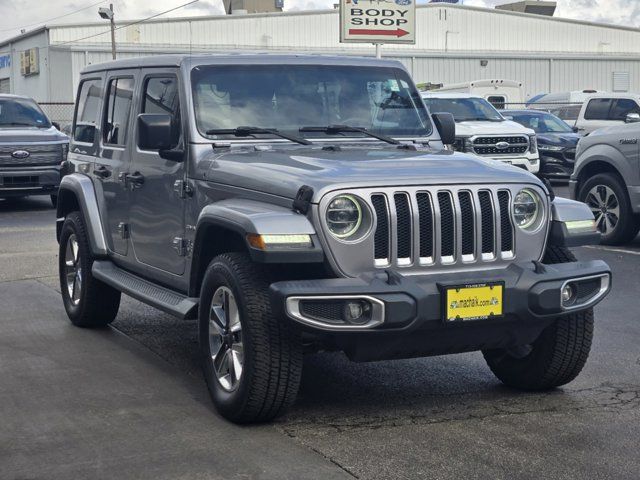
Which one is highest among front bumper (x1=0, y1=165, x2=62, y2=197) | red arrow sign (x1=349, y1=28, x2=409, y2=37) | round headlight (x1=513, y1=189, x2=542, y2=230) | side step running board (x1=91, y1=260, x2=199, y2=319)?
red arrow sign (x1=349, y1=28, x2=409, y2=37)

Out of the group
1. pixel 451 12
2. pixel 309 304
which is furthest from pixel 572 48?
pixel 309 304

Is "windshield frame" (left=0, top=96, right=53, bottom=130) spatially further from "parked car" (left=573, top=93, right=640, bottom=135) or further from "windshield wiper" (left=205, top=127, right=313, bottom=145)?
"windshield wiper" (left=205, top=127, right=313, bottom=145)

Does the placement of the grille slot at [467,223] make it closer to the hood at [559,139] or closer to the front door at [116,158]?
the front door at [116,158]

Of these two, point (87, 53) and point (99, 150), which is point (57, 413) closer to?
point (99, 150)

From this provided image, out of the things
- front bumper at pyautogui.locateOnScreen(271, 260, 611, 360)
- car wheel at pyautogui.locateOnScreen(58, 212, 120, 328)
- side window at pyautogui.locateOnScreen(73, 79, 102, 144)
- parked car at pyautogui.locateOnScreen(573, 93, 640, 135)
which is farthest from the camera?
parked car at pyautogui.locateOnScreen(573, 93, 640, 135)

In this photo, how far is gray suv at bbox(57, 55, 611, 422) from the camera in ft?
17.4

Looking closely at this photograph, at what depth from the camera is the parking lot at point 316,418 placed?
4.93m

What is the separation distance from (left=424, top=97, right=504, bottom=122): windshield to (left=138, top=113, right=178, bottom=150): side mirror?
14449mm

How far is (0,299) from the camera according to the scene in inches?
379

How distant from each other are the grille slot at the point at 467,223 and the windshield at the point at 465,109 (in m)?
15.1

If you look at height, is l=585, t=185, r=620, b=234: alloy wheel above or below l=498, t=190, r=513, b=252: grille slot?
below

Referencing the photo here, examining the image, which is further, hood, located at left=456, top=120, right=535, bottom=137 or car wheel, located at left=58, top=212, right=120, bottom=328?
hood, located at left=456, top=120, right=535, bottom=137

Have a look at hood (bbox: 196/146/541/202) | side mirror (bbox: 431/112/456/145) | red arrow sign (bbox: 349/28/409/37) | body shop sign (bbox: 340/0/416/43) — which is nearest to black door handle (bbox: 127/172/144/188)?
hood (bbox: 196/146/541/202)

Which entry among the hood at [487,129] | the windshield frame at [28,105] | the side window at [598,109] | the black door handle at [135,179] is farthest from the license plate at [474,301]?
the side window at [598,109]
